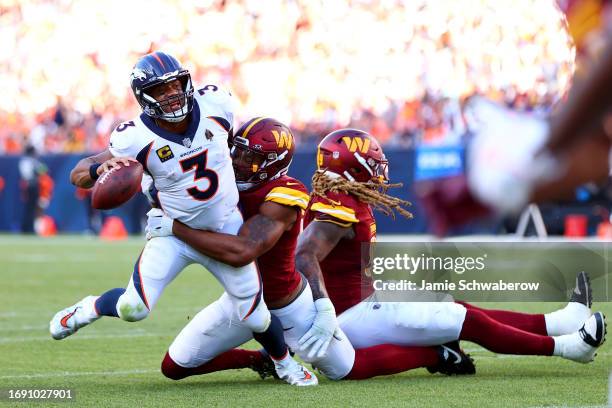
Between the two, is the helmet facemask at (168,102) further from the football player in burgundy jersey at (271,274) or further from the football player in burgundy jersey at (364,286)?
the football player in burgundy jersey at (364,286)

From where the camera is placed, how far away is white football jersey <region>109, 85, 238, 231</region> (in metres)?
4.42

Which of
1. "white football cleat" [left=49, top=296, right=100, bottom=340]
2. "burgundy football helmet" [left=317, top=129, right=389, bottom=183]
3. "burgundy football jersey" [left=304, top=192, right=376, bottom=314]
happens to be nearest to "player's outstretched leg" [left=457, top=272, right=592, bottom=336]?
"burgundy football jersey" [left=304, top=192, right=376, bottom=314]

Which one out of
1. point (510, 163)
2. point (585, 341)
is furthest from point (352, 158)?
point (510, 163)

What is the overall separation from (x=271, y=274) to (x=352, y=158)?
670 mm

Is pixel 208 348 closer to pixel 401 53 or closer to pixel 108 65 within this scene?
pixel 401 53

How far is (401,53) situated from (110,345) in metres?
11.2

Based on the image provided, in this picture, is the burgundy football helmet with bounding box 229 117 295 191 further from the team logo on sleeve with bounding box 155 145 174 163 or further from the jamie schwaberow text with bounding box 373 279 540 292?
the jamie schwaberow text with bounding box 373 279 540 292

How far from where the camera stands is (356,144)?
4.86 m

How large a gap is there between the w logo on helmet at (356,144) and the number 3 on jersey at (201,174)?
2.28 feet

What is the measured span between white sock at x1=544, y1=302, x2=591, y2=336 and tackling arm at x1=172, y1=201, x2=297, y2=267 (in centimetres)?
138

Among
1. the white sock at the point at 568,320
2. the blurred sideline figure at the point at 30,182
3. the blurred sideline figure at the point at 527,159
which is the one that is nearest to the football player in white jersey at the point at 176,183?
the white sock at the point at 568,320

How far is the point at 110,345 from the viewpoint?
230 inches

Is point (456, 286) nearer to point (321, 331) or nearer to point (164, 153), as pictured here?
point (321, 331)

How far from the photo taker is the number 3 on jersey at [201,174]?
4.45 metres
